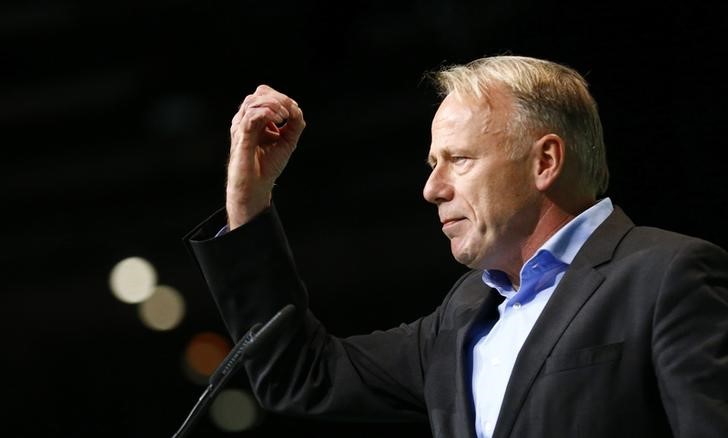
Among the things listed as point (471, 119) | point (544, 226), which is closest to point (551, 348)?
point (544, 226)

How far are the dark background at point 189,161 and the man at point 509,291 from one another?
100 cm

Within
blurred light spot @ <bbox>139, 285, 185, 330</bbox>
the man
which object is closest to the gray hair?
the man

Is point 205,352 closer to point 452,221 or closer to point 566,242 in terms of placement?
point 452,221

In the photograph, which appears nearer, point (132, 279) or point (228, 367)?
point (228, 367)

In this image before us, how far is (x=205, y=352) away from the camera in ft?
10.2

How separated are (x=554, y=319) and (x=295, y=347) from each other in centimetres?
49

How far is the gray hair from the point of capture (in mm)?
1759

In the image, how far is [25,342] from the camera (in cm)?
303

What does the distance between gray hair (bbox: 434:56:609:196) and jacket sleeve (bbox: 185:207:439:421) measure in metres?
0.38

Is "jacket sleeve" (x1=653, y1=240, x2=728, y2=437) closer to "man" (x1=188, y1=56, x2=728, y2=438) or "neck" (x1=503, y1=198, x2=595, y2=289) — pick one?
"man" (x1=188, y1=56, x2=728, y2=438)

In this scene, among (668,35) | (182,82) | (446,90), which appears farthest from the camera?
(182,82)

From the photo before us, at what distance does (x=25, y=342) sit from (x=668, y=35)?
6.45 feet

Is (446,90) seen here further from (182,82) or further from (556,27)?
(182,82)

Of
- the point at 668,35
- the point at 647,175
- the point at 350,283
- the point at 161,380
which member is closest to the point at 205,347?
the point at 161,380
